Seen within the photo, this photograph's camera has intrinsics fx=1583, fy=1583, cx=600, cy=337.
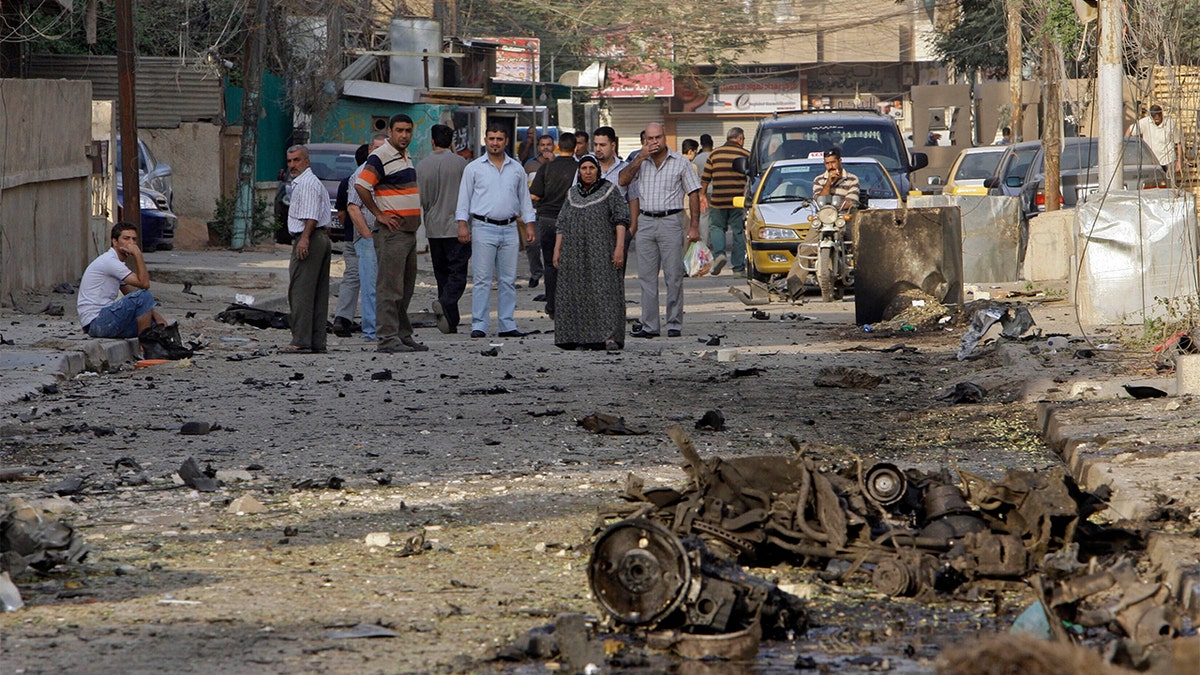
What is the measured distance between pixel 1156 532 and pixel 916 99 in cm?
3892

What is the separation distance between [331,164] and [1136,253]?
17.0 metres

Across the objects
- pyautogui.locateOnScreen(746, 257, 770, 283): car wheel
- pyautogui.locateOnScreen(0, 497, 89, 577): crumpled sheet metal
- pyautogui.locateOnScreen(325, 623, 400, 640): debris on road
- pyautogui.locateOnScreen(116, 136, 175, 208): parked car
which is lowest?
pyautogui.locateOnScreen(325, 623, 400, 640): debris on road

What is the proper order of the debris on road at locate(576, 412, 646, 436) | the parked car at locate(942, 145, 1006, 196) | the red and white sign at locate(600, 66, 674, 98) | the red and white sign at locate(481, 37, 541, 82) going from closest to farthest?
the debris on road at locate(576, 412, 646, 436) < the parked car at locate(942, 145, 1006, 196) < the red and white sign at locate(481, 37, 541, 82) < the red and white sign at locate(600, 66, 674, 98)

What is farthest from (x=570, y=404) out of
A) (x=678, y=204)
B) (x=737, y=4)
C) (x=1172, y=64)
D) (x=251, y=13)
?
(x=737, y=4)

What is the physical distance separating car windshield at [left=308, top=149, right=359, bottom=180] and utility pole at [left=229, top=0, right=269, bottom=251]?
1.04 metres

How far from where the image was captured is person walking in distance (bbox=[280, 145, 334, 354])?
41.0ft

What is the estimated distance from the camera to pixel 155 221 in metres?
22.3

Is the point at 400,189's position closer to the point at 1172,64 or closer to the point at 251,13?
the point at 1172,64

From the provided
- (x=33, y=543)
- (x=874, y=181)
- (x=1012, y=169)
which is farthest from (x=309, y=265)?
(x=1012, y=169)

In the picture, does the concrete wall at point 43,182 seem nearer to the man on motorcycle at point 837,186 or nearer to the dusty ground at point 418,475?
the dusty ground at point 418,475

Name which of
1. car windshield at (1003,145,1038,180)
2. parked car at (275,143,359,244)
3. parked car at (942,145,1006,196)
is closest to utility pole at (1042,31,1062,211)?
car windshield at (1003,145,1038,180)

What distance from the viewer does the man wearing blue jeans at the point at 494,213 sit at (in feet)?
44.3

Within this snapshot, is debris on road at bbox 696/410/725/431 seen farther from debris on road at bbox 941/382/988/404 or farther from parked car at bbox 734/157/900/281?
parked car at bbox 734/157/900/281

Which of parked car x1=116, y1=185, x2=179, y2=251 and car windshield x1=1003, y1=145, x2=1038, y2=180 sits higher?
car windshield x1=1003, y1=145, x2=1038, y2=180
